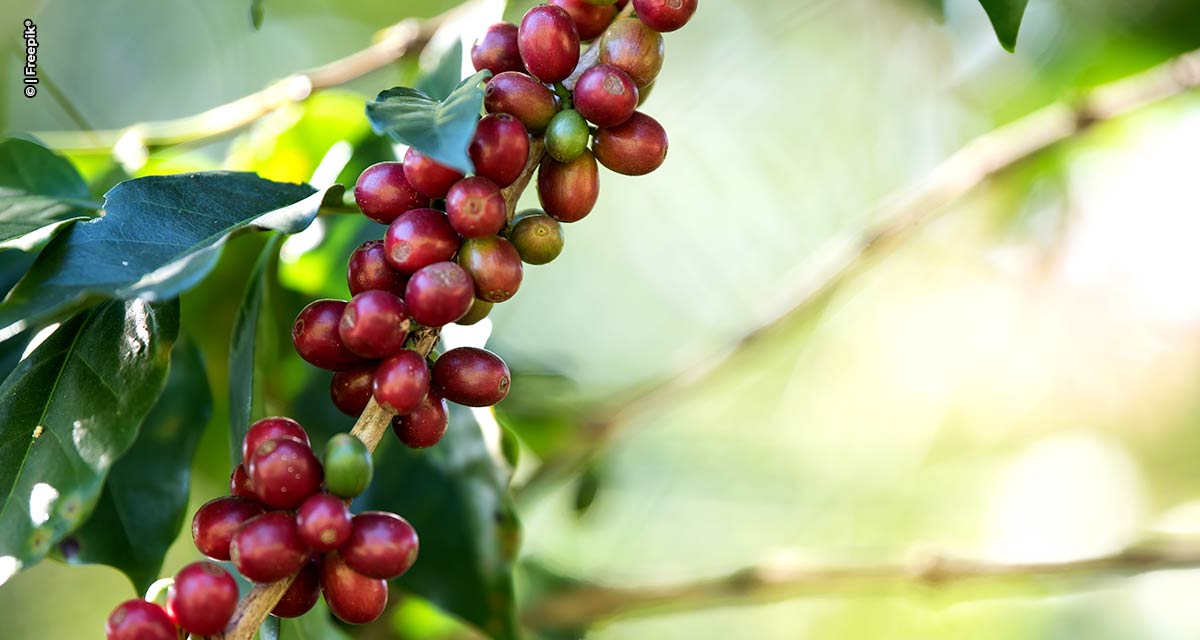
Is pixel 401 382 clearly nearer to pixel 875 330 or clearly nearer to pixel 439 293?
pixel 439 293

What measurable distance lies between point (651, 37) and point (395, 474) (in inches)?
15.4

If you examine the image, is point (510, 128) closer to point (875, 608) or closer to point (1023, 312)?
point (1023, 312)

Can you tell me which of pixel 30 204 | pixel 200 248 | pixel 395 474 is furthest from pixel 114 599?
pixel 200 248

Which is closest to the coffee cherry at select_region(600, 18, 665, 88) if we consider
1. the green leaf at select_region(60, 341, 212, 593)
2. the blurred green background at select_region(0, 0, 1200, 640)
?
the green leaf at select_region(60, 341, 212, 593)

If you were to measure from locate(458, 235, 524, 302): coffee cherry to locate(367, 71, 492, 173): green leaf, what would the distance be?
0.05m

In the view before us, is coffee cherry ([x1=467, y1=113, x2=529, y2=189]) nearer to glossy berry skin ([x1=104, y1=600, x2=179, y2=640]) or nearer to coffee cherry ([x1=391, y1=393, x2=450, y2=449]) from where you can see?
coffee cherry ([x1=391, y1=393, x2=450, y2=449])

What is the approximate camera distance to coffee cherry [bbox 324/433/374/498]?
1.25 ft

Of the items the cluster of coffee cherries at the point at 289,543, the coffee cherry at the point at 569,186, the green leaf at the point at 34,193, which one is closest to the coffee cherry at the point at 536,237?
the coffee cherry at the point at 569,186

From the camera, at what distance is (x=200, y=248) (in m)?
0.43

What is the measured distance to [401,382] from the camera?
0.40 meters

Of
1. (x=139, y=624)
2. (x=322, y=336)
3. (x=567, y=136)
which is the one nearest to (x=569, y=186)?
(x=567, y=136)

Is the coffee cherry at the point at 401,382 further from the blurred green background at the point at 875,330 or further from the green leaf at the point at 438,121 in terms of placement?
the blurred green background at the point at 875,330

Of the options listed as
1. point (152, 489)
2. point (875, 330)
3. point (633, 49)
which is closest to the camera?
point (633, 49)

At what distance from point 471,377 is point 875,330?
4.58 ft
